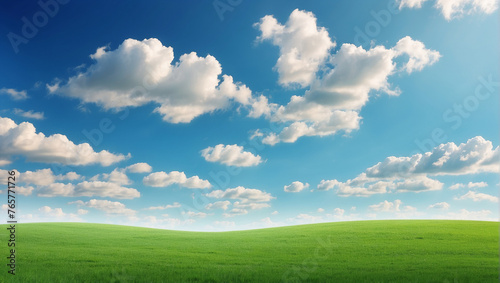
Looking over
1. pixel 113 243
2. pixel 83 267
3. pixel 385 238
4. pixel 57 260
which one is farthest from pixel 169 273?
pixel 385 238

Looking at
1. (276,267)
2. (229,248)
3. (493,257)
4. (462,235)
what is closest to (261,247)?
(229,248)

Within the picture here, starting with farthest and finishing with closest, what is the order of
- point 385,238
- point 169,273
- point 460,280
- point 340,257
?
1. point 385,238
2. point 340,257
3. point 169,273
4. point 460,280

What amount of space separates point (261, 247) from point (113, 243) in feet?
46.7

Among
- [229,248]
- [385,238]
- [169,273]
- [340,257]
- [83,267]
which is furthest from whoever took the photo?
[385,238]

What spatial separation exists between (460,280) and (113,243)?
28.3m

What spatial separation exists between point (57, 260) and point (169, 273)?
8.88m

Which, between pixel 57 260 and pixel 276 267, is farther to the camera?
pixel 57 260

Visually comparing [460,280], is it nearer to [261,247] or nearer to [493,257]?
[493,257]

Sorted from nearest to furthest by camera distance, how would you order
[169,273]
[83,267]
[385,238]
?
1. [169,273]
2. [83,267]
3. [385,238]

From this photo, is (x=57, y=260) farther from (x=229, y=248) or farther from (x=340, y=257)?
(x=340, y=257)

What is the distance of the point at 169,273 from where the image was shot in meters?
15.6

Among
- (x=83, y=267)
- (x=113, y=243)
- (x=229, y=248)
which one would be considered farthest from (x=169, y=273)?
(x=113, y=243)

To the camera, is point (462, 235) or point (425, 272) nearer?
point (425, 272)

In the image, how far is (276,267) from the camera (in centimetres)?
1786
